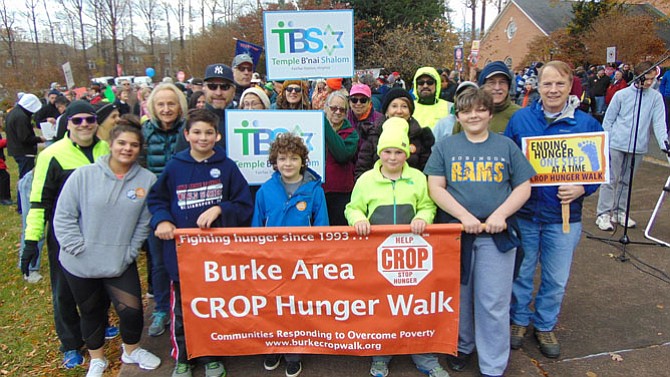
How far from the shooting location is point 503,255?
3061 millimetres

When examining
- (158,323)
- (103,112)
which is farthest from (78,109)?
(158,323)

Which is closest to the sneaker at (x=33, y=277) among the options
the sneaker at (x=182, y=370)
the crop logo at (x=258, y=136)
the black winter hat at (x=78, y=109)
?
the black winter hat at (x=78, y=109)

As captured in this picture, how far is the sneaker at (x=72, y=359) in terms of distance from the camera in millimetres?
3609

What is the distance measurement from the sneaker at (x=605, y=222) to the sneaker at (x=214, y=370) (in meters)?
5.49

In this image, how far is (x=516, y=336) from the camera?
3.67 meters

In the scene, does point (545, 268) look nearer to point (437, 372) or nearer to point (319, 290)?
point (437, 372)

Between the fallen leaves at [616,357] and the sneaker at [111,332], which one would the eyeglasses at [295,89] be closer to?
the sneaker at [111,332]

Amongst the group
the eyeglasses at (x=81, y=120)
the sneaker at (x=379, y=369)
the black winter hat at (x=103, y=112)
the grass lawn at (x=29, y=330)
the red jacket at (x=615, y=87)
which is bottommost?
the grass lawn at (x=29, y=330)

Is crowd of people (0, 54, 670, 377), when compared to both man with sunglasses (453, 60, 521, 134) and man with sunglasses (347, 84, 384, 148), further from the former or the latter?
man with sunglasses (347, 84, 384, 148)

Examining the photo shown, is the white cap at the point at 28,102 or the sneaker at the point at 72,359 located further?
the white cap at the point at 28,102

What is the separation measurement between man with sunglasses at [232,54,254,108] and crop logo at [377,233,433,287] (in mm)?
3194

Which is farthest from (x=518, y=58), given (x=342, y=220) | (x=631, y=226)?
(x=342, y=220)

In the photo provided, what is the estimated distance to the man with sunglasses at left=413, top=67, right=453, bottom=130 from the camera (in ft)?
15.2

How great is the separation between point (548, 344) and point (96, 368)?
11.4 ft
